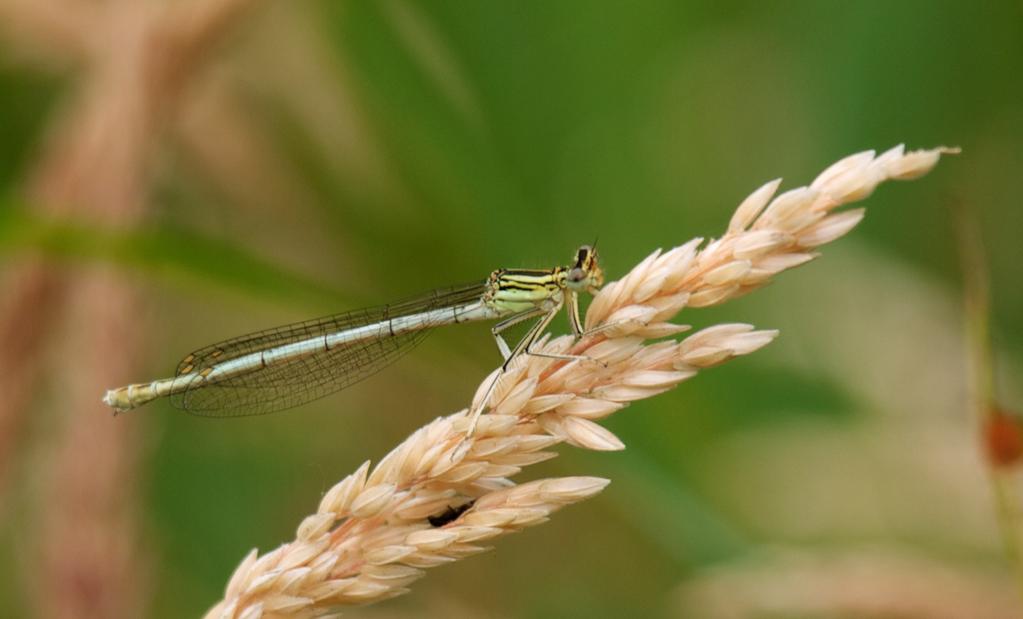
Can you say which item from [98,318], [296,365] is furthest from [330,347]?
[98,318]

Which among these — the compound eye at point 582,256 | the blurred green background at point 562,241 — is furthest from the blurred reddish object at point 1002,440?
the compound eye at point 582,256

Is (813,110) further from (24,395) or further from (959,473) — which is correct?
(24,395)

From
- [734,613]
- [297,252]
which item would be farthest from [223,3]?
[734,613]

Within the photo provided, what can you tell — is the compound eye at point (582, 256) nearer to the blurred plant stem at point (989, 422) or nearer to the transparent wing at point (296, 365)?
the transparent wing at point (296, 365)

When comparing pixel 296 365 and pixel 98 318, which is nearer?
pixel 98 318

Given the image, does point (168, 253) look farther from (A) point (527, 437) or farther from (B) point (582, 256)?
(A) point (527, 437)

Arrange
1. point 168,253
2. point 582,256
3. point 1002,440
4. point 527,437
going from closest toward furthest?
1. point 527,437
2. point 1002,440
3. point 168,253
4. point 582,256
